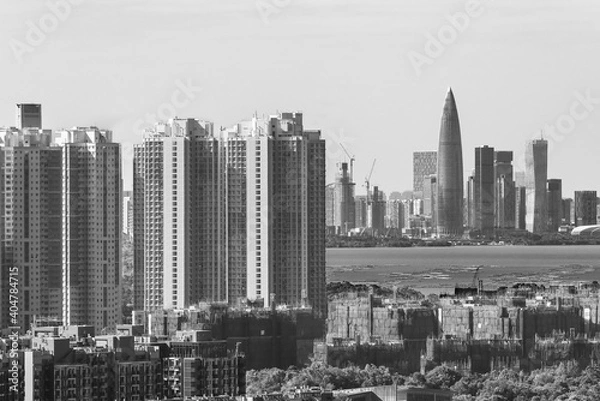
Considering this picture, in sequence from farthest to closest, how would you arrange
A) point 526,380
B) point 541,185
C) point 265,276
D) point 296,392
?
point 541,185, point 265,276, point 526,380, point 296,392

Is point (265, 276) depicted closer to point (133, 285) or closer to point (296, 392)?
point (133, 285)

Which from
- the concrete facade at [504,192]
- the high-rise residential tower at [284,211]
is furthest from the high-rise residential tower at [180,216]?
the concrete facade at [504,192]

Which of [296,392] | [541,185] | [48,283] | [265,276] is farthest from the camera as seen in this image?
[541,185]

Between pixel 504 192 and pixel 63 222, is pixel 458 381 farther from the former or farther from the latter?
pixel 504 192

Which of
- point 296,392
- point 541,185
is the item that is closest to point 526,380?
point 296,392

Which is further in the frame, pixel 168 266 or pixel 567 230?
pixel 567 230

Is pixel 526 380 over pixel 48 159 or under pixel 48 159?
under
